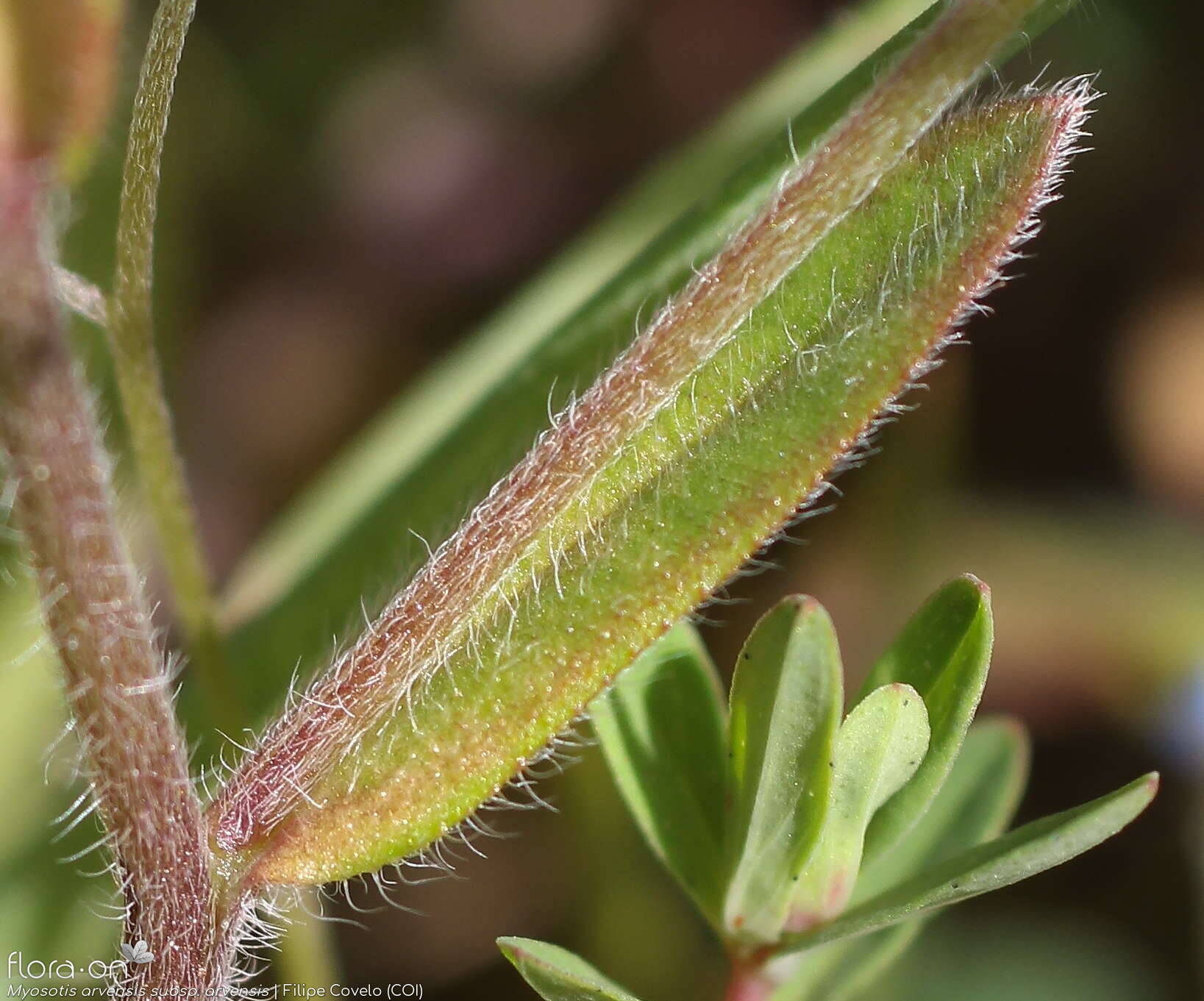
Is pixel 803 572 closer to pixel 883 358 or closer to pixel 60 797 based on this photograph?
pixel 60 797

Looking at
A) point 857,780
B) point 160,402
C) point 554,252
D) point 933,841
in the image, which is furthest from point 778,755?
point 554,252

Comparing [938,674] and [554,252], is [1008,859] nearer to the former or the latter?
[938,674]

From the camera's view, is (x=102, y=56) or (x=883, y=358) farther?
(x=883, y=358)

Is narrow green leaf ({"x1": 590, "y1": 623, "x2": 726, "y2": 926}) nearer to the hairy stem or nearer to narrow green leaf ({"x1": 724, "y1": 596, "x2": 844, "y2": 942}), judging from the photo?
narrow green leaf ({"x1": 724, "y1": 596, "x2": 844, "y2": 942})

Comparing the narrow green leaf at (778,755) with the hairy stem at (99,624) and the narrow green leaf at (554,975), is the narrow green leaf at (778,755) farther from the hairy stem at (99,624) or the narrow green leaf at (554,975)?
the hairy stem at (99,624)

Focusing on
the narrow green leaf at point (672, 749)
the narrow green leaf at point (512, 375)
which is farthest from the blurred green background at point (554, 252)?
the narrow green leaf at point (672, 749)

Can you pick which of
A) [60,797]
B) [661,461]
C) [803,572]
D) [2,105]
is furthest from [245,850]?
[803,572]

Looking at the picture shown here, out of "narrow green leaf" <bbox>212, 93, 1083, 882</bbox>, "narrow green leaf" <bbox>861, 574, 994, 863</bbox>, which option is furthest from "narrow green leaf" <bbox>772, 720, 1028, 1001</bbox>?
"narrow green leaf" <bbox>212, 93, 1083, 882</bbox>
